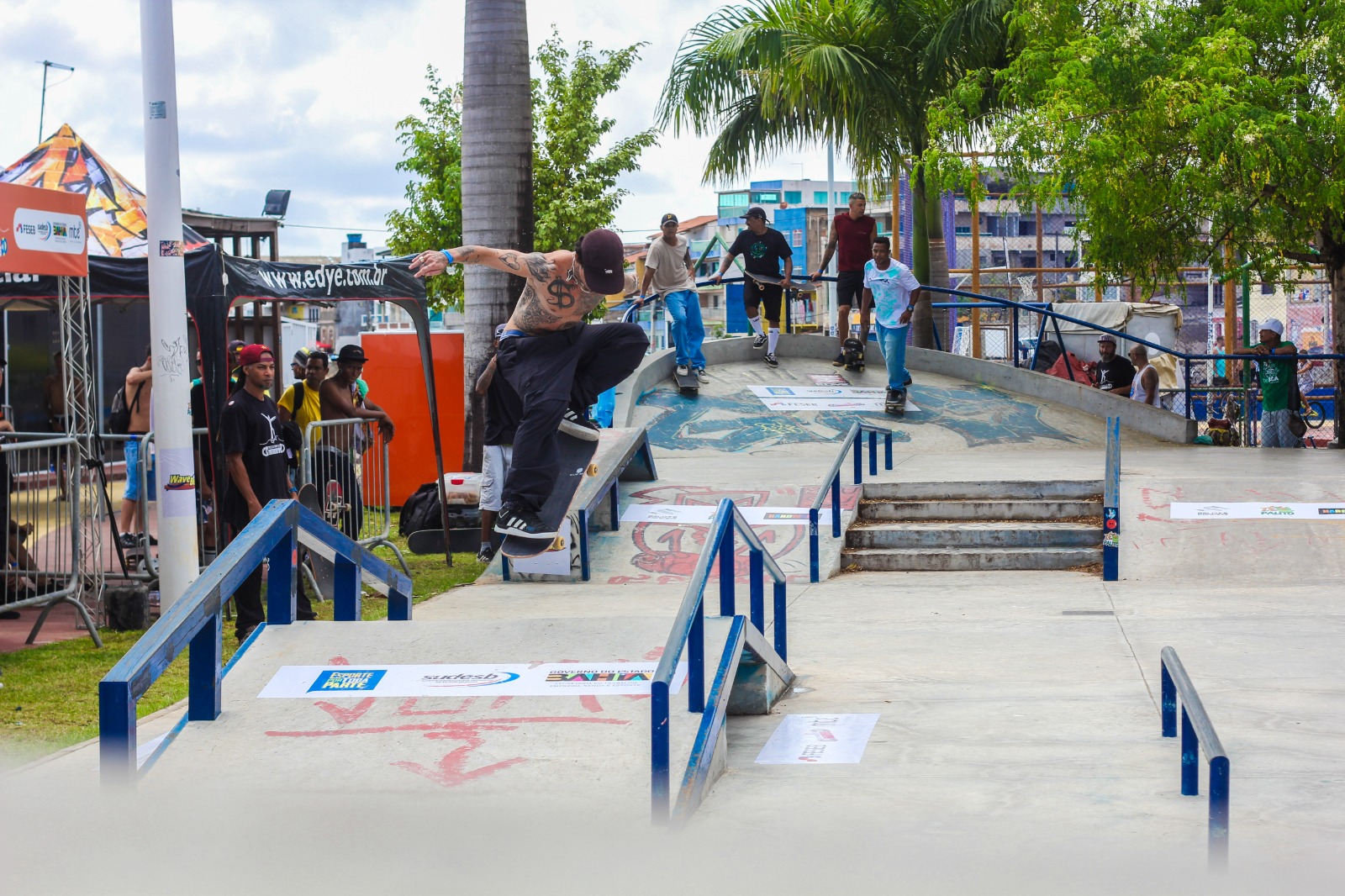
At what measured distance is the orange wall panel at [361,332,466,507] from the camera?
15.4 metres

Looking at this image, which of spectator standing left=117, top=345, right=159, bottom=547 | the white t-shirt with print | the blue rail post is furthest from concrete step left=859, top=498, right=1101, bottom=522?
spectator standing left=117, top=345, right=159, bottom=547

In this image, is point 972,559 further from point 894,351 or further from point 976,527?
point 894,351

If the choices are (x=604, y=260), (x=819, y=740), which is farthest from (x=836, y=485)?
(x=819, y=740)

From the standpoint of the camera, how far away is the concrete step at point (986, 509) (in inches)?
420

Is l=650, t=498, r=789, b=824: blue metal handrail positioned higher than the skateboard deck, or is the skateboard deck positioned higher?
l=650, t=498, r=789, b=824: blue metal handrail

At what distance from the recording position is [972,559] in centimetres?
998

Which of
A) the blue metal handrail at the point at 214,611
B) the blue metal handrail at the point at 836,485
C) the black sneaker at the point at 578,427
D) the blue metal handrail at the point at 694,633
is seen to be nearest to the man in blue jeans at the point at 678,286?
the blue metal handrail at the point at 836,485

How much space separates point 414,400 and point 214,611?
38.6 feet

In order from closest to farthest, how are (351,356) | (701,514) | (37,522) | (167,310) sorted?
(167,310) < (37,522) < (701,514) < (351,356)

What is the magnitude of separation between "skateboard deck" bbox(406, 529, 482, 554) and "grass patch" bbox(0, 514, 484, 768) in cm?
212

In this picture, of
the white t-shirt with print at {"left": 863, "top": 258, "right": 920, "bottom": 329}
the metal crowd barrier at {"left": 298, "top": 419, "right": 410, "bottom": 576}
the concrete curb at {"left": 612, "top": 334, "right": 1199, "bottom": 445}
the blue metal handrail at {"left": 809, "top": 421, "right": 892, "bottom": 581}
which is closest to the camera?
the blue metal handrail at {"left": 809, "top": 421, "right": 892, "bottom": 581}

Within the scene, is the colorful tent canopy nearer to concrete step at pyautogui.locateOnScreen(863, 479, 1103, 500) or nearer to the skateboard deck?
the skateboard deck

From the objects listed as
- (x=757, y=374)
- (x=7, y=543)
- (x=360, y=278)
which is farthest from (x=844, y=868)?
(x=757, y=374)

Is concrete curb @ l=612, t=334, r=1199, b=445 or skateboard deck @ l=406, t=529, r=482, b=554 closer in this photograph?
skateboard deck @ l=406, t=529, r=482, b=554
